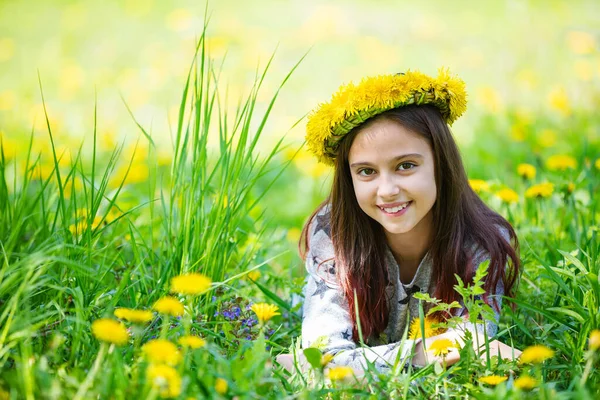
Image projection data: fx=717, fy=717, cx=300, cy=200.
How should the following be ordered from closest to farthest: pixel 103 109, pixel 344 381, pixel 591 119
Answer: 1. pixel 344 381
2. pixel 591 119
3. pixel 103 109

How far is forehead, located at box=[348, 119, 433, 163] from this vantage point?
2.20m

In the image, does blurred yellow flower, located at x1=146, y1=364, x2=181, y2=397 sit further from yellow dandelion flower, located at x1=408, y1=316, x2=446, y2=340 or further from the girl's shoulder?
the girl's shoulder

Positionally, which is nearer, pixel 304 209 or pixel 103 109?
pixel 304 209

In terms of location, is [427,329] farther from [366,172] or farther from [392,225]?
[366,172]

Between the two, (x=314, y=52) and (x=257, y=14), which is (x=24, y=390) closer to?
(x=314, y=52)

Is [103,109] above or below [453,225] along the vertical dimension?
above

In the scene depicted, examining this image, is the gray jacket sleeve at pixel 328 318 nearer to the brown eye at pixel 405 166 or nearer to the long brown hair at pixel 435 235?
the long brown hair at pixel 435 235

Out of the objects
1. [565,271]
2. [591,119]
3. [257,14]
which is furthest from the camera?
[257,14]

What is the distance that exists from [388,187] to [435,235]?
33 centimetres

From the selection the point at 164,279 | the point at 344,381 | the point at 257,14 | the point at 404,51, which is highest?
the point at 257,14

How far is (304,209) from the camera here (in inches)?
154

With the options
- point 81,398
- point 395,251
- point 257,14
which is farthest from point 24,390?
point 257,14

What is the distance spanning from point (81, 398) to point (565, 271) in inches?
52.8

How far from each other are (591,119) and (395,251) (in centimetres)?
249
